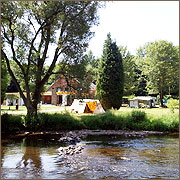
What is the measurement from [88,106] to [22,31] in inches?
389

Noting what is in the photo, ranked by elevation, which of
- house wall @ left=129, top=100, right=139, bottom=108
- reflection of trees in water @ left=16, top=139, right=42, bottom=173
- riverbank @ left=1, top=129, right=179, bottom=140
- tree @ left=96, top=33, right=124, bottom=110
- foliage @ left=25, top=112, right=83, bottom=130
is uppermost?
tree @ left=96, top=33, right=124, bottom=110

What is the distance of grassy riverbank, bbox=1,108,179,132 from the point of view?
15414mm

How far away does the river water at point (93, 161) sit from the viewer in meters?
6.47

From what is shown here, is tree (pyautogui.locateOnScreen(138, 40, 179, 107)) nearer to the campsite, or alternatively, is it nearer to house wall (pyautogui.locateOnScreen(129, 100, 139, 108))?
house wall (pyautogui.locateOnScreen(129, 100, 139, 108))

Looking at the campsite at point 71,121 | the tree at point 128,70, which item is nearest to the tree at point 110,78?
the campsite at point 71,121

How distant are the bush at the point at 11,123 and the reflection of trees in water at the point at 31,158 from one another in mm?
4569

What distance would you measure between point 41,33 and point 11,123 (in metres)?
6.60

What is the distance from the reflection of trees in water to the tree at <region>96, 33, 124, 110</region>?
610 inches

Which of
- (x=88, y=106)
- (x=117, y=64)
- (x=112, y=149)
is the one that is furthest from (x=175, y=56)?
(x=112, y=149)

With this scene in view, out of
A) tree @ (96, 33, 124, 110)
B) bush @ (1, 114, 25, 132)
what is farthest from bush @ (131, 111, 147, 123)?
tree @ (96, 33, 124, 110)

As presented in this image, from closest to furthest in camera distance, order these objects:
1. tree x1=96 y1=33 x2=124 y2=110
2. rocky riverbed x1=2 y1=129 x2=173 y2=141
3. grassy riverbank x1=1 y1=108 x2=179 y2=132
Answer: rocky riverbed x1=2 y1=129 x2=173 y2=141 < grassy riverbank x1=1 y1=108 x2=179 y2=132 < tree x1=96 y1=33 x2=124 y2=110

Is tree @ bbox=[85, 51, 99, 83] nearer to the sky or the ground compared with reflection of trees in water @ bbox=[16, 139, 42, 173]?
nearer to the sky

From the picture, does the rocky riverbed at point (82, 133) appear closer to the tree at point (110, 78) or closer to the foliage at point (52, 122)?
the foliage at point (52, 122)

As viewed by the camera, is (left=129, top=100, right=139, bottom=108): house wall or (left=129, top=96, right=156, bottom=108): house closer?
(left=129, top=96, right=156, bottom=108): house
